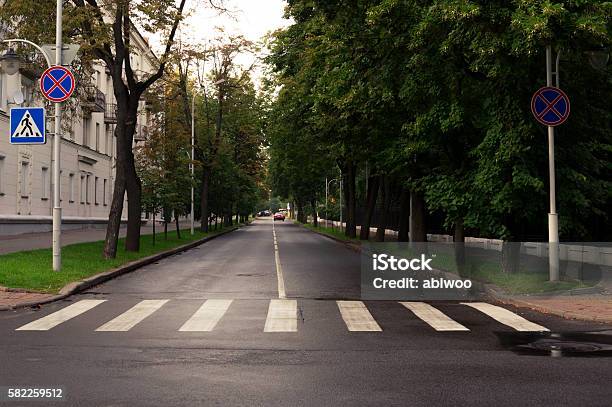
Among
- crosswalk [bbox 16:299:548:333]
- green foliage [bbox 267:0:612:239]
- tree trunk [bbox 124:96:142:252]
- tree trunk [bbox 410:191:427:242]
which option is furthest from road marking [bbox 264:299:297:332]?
tree trunk [bbox 124:96:142:252]

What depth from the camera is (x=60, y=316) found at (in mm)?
10562

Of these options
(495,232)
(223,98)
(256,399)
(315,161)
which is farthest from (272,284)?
(223,98)

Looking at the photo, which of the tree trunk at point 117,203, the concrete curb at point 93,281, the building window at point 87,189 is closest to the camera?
the concrete curb at point 93,281

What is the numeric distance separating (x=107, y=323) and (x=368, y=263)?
13.8 m

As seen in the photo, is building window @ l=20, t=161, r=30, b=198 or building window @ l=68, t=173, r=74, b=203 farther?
building window @ l=68, t=173, r=74, b=203

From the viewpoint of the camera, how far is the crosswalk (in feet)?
31.4

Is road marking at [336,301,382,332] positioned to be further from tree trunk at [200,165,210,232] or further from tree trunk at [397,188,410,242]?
tree trunk at [200,165,210,232]

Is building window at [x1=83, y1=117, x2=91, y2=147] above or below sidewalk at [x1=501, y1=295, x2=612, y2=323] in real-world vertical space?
above

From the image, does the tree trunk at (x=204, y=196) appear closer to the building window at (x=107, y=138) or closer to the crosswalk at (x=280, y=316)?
the building window at (x=107, y=138)

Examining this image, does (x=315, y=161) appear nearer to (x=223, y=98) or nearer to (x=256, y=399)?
(x=223, y=98)

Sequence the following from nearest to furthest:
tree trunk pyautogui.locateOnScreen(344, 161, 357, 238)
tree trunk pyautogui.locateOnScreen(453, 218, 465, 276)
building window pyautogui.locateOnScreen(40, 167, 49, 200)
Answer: tree trunk pyautogui.locateOnScreen(453, 218, 465, 276) → building window pyautogui.locateOnScreen(40, 167, 49, 200) → tree trunk pyautogui.locateOnScreen(344, 161, 357, 238)

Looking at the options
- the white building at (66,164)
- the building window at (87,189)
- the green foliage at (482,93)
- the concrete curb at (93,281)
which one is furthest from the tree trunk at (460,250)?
the building window at (87,189)

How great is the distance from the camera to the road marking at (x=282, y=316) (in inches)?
375

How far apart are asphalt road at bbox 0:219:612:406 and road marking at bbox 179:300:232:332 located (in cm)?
2
